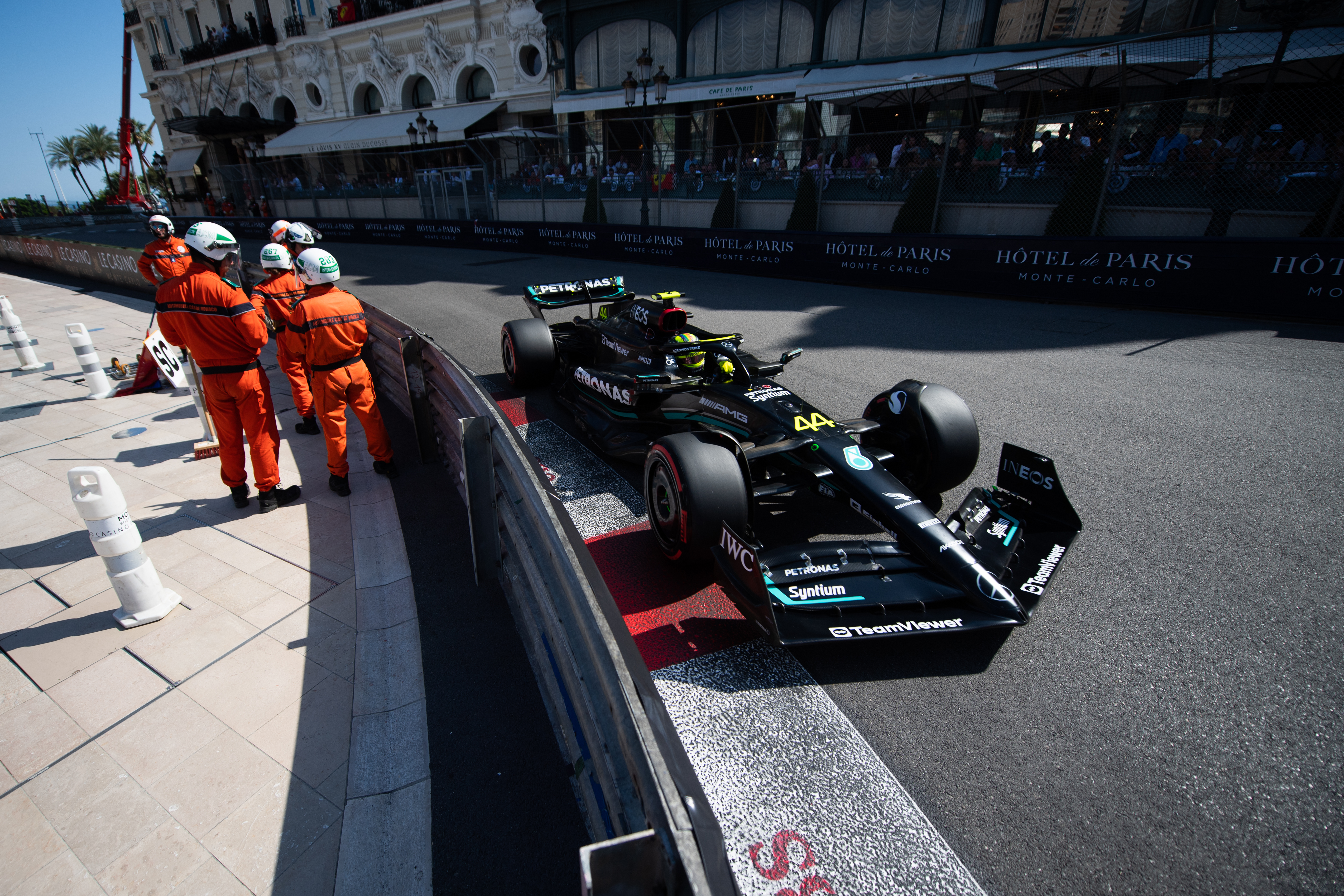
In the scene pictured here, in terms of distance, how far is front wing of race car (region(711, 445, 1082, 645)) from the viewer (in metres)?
2.54

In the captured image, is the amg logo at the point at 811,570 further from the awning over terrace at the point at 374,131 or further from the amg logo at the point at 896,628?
the awning over terrace at the point at 374,131

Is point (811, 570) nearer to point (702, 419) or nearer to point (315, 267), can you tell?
point (702, 419)

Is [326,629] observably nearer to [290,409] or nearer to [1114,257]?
[290,409]

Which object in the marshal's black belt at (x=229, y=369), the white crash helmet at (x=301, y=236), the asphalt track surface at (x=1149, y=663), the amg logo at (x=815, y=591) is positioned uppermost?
the white crash helmet at (x=301, y=236)

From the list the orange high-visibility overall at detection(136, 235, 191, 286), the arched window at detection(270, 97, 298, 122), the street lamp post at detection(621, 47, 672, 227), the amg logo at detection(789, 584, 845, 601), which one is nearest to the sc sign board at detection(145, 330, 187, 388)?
the orange high-visibility overall at detection(136, 235, 191, 286)

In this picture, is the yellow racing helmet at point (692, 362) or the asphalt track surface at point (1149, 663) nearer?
the asphalt track surface at point (1149, 663)

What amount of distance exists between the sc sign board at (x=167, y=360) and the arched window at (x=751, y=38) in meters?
19.2

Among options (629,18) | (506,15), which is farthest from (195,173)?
(629,18)

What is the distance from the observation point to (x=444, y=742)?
2361 millimetres

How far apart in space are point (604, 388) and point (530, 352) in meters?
1.52

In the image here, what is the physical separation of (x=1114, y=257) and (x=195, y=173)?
54514 millimetres

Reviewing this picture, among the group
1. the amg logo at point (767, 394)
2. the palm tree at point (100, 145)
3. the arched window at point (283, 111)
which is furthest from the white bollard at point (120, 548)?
the palm tree at point (100, 145)

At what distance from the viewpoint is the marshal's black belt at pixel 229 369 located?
12.6ft

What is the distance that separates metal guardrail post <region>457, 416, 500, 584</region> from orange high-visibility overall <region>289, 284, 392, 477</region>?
1644 millimetres
